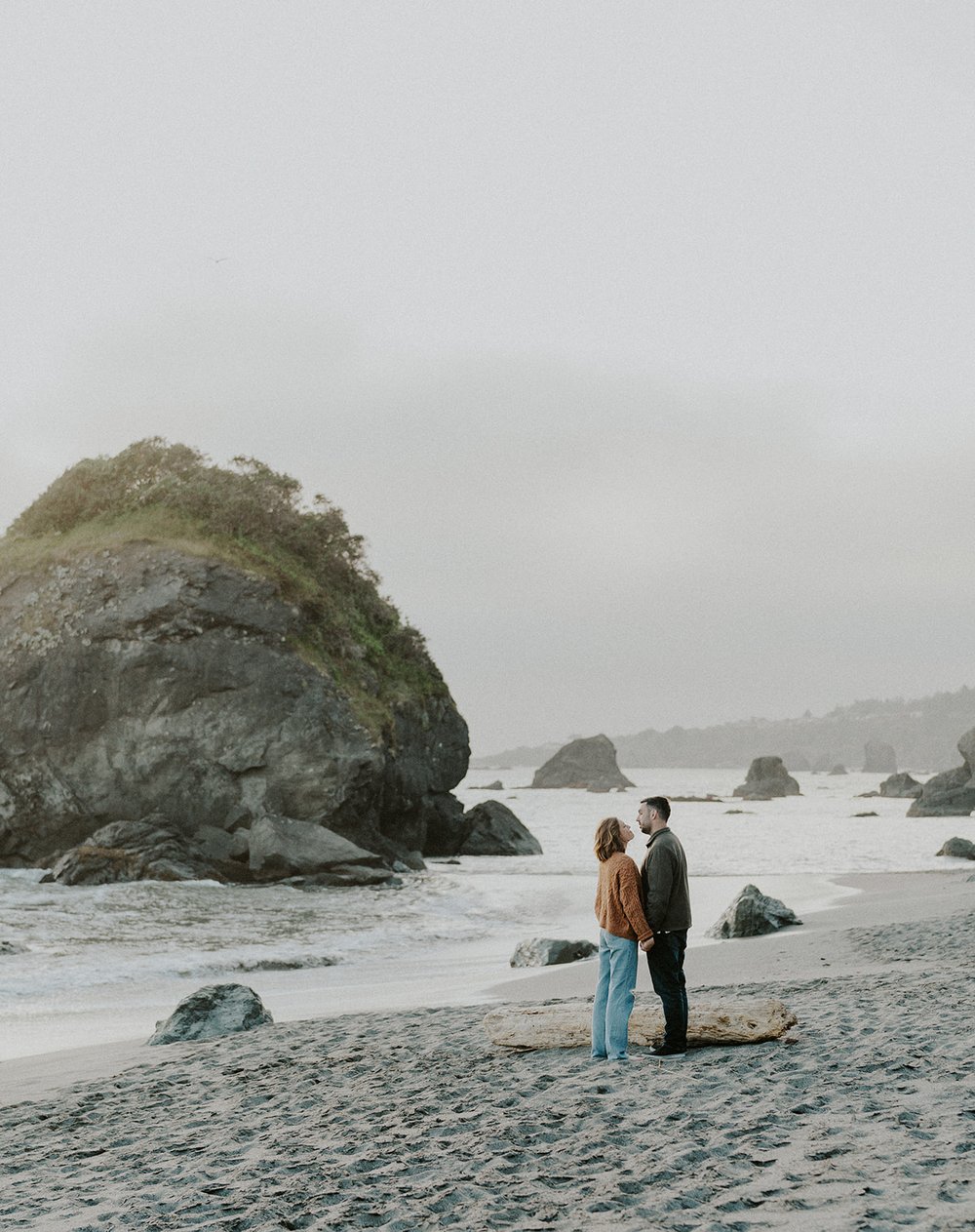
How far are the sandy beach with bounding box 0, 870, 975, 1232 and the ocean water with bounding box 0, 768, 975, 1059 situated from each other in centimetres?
285

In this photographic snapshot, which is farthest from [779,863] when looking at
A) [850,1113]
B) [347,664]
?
[850,1113]

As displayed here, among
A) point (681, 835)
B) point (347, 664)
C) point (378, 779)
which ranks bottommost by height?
point (681, 835)

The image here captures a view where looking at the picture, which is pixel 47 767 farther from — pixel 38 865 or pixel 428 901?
pixel 428 901

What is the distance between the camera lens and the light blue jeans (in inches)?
316

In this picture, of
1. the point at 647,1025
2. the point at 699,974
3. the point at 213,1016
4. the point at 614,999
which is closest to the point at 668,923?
the point at 614,999

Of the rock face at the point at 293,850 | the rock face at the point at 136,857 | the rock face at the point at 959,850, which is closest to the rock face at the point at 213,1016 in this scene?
the rock face at the point at 136,857

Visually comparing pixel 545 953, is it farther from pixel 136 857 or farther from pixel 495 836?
pixel 495 836

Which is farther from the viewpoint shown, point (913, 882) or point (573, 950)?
point (913, 882)

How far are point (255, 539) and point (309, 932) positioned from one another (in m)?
19.2

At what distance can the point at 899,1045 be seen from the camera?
24.8 feet

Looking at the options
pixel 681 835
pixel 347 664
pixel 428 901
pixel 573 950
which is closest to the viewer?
pixel 573 950

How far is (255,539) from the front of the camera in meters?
36.2

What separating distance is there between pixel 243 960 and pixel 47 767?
57.6ft

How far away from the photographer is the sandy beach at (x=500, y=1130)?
5.00 metres
